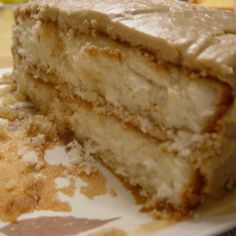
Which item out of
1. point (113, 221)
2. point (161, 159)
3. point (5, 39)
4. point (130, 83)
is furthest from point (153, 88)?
point (5, 39)

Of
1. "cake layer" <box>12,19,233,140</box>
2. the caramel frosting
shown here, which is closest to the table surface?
"cake layer" <box>12,19,233,140</box>

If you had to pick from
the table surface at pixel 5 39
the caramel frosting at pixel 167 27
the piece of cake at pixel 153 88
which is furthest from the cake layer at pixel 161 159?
the table surface at pixel 5 39

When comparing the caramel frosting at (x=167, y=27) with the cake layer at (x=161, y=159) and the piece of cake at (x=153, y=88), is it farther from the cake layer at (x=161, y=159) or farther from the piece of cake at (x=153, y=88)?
the cake layer at (x=161, y=159)

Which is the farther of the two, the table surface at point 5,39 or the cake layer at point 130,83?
the table surface at point 5,39

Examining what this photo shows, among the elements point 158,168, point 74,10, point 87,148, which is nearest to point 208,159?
point 158,168

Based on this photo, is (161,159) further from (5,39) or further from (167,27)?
(5,39)
